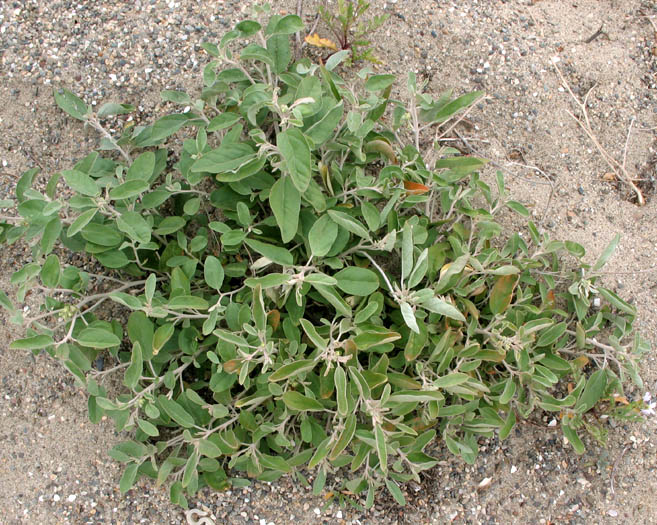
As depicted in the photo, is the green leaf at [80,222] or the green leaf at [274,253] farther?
the green leaf at [274,253]

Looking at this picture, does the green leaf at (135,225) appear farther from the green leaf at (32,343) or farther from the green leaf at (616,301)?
the green leaf at (616,301)

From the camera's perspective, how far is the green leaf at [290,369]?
1.75m

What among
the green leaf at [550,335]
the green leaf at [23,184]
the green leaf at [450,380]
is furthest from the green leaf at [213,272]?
the green leaf at [550,335]

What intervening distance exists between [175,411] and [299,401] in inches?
14.9

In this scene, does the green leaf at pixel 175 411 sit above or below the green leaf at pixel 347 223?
below

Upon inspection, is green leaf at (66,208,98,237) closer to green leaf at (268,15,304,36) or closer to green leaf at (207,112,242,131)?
green leaf at (207,112,242,131)

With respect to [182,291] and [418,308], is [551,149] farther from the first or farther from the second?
[182,291]

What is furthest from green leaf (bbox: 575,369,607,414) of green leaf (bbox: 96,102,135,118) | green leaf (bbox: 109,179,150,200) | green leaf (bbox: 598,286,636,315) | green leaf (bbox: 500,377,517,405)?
green leaf (bbox: 96,102,135,118)

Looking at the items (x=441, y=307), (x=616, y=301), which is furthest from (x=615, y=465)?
(x=441, y=307)

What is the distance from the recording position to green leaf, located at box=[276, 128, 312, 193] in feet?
5.38

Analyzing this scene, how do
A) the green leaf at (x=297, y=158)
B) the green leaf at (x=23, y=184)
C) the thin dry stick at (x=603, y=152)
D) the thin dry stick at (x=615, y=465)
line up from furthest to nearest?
the thin dry stick at (x=603, y=152) < the thin dry stick at (x=615, y=465) < the green leaf at (x=23, y=184) < the green leaf at (x=297, y=158)

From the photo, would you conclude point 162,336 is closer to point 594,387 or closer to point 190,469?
point 190,469

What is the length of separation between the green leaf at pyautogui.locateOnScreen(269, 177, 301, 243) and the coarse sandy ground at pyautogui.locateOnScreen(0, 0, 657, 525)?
0.86m

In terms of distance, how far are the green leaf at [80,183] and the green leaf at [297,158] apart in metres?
0.59
